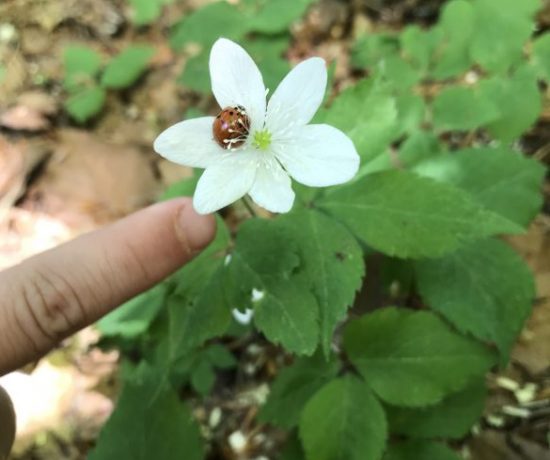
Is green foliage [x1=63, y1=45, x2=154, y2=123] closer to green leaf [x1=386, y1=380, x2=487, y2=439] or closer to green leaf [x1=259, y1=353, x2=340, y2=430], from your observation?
green leaf [x1=259, y1=353, x2=340, y2=430]

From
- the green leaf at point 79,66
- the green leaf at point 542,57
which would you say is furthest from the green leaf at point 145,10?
the green leaf at point 542,57

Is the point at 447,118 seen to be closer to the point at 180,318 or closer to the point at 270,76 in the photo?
the point at 270,76

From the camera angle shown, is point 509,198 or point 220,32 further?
point 220,32

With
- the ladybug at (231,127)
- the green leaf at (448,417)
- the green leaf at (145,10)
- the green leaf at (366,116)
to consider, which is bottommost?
the green leaf at (448,417)

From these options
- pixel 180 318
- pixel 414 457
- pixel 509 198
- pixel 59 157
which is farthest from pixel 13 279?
pixel 59 157

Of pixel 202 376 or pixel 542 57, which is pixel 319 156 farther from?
pixel 542 57

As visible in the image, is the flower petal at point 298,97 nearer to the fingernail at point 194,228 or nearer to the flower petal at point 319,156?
the flower petal at point 319,156
